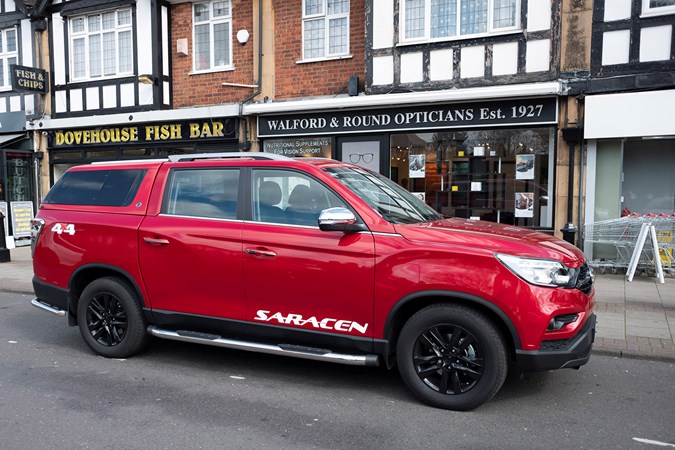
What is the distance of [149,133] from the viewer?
45.0 feet

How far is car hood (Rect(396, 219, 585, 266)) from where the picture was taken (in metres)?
3.97

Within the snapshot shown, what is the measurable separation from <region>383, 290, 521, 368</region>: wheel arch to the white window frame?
7.72 m

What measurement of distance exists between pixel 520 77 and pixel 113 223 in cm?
772

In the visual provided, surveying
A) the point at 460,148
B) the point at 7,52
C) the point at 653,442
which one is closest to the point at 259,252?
the point at 653,442

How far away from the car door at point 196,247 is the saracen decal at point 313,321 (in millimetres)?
223

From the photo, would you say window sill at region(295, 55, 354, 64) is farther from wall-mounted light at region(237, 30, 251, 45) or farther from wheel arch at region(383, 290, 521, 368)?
wheel arch at region(383, 290, 521, 368)

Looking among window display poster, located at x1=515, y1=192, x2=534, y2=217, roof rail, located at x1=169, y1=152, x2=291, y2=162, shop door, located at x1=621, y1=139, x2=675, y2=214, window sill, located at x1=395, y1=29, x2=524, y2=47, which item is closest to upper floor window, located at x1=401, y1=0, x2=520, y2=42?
window sill, located at x1=395, y1=29, x2=524, y2=47

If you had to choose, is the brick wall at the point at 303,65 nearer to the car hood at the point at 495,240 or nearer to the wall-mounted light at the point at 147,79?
the wall-mounted light at the point at 147,79

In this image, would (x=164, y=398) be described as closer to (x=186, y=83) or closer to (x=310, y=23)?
(x=310, y=23)

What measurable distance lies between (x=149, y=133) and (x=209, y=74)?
2.12 m

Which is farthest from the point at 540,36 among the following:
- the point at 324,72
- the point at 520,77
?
the point at 324,72

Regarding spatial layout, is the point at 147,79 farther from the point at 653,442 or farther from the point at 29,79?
the point at 653,442

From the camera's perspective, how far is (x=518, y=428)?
385cm

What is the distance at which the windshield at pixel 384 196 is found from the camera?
459 cm
